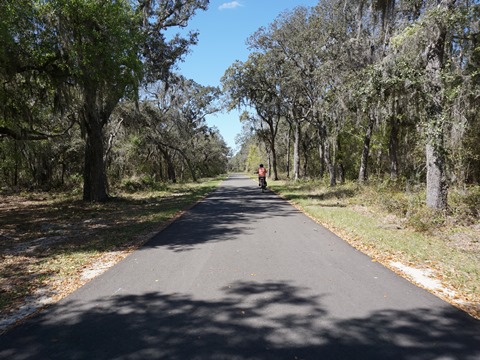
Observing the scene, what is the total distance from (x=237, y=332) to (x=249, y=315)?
16.7 inches

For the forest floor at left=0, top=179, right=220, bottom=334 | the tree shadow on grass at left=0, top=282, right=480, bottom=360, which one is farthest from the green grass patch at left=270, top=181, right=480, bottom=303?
the forest floor at left=0, top=179, right=220, bottom=334

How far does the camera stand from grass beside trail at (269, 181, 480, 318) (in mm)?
5445

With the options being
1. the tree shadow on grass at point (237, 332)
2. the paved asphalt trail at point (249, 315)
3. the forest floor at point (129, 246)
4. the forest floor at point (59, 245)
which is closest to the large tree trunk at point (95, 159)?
the forest floor at point (59, 245)

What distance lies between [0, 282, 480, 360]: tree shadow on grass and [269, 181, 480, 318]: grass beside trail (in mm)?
1021

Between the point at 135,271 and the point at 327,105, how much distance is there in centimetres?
1627

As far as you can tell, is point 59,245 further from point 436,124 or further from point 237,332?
point 436,124

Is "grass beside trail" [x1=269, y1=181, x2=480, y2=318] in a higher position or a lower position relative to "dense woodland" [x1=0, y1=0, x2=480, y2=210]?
lower

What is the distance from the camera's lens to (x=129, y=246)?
321 inches

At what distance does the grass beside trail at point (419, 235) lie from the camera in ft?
17.9

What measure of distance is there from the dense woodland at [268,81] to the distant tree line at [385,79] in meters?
0.06

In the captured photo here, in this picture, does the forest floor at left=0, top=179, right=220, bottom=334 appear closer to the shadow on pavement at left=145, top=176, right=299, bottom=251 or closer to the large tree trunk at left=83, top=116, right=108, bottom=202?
the shadow on pavement at left=145, top=176, right=299, bottom=251

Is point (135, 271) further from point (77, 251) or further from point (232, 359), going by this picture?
point (232, 359)

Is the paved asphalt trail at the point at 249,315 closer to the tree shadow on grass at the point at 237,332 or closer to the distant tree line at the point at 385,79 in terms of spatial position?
the tree shadow on grass at the point at 237,332

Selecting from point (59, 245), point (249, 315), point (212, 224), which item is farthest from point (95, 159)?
point (249, 315)
